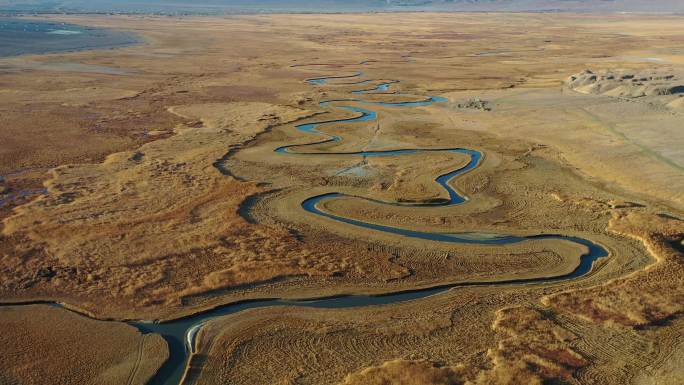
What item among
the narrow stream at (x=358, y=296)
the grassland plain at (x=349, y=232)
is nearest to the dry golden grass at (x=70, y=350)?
the grassland plain at (x=349, y=232)

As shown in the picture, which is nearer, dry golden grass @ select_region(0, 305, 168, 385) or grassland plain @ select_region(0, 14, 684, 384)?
dry golden grass @ select_region(0, 305, 168, 385)

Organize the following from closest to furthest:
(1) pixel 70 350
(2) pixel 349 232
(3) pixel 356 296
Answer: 1. (1) pixel 70 350
2. (3) pixel 356 296
3. (2) pixel 349 232

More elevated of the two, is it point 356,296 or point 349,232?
point 349,232

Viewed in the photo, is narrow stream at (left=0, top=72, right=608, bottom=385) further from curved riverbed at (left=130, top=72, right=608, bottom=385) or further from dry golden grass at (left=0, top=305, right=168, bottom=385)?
dry golden grass at (left=0, top=305, right=168, bottom=385)

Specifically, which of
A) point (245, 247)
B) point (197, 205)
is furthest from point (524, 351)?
point (197, 205)

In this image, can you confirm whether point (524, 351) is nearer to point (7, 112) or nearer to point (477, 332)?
point (477, 332)

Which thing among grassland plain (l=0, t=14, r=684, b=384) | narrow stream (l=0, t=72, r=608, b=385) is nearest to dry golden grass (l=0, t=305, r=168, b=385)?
grassland plain (l=0, t=14, r=684, b=384)

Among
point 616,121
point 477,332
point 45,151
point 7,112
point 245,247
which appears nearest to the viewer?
point 477,332

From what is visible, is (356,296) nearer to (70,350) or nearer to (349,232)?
(349,232)

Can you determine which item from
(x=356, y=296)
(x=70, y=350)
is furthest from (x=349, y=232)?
(x=70, y=350)
